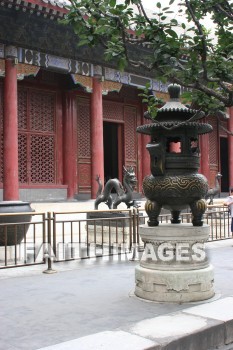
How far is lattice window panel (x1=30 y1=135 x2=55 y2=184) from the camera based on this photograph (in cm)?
1459

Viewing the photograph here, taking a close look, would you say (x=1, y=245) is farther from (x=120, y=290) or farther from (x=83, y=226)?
(x=83, y=226)

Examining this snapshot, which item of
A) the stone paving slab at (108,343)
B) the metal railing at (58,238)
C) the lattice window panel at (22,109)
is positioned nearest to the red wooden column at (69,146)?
the lattice window panel at (22,109)

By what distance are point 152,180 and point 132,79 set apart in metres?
11.6

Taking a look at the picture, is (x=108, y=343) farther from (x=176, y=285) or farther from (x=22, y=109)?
(x=22, y=109)

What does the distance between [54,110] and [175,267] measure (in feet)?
37.0

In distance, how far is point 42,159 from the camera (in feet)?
48.6

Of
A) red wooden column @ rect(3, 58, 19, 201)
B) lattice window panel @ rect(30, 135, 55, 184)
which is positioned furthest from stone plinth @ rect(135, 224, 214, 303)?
lattice window panel @ rect(30, 135, 55, 184)

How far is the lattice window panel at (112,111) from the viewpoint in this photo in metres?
16.8

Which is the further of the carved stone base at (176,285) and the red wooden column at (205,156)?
the red wooden column at (205,156)

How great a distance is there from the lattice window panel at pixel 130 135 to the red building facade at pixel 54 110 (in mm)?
39

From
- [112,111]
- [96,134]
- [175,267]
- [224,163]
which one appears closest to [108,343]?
[175,267]

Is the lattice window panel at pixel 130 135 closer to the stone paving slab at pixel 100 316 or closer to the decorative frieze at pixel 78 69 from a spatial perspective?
the decorative frieze at pixel 78 69

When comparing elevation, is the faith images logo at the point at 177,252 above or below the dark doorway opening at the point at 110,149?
below

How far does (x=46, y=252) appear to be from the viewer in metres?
6.72
